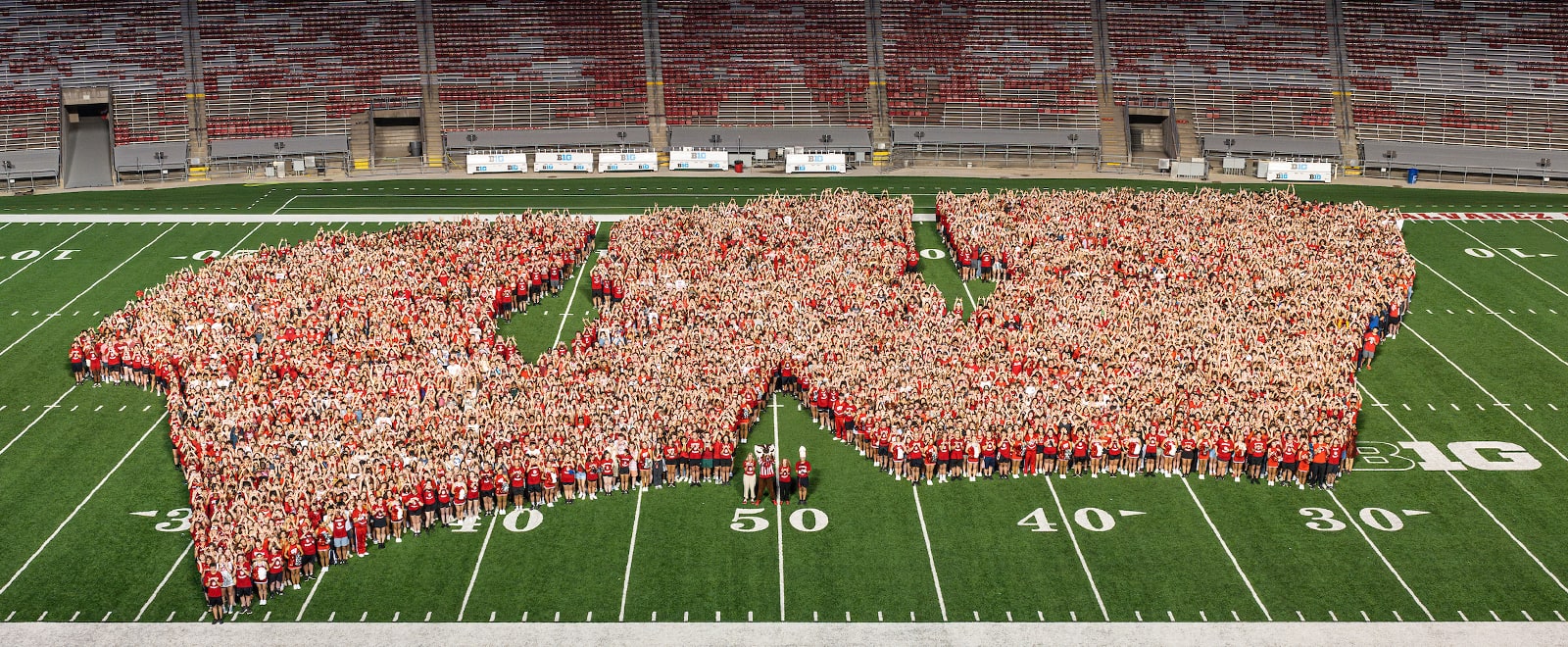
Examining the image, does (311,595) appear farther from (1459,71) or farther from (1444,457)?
(1459,71)

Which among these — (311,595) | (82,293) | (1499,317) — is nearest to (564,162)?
(82,293)

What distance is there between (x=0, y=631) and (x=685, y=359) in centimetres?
1242

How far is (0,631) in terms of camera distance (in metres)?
20.2

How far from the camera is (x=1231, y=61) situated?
2366 inches

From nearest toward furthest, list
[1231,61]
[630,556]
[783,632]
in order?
[783,632], [630,556], [1231,61]

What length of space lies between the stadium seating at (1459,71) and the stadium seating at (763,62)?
20.2 meters

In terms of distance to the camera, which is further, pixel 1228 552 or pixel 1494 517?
pixel 1494 517

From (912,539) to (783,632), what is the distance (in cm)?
362

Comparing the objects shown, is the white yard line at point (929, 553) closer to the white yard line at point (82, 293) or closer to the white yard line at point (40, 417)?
the white yard line at point (40, 417)

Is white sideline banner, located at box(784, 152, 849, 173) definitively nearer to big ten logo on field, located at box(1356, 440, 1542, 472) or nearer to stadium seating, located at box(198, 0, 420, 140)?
stadium seating, located at box(198, 0, 420, 140)

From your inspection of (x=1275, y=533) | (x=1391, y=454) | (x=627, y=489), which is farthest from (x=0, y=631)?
(x=1391, y=454)

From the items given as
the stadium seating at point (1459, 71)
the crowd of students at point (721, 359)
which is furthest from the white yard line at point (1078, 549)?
the stadium seating at point (1459, 71)

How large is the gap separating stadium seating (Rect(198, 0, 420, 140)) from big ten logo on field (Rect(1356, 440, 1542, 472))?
137 ft

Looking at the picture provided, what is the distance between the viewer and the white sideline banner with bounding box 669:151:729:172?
5409 centimetres
